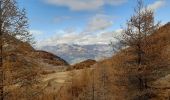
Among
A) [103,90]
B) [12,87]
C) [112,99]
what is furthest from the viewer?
[103,90]

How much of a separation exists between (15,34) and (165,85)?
54.0ft

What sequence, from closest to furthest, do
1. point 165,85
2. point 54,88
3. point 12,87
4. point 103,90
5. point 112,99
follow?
point 12,87, point 165,85, point 112,99, point 103,90, point 54,88

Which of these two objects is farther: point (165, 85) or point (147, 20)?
point (165, 85)

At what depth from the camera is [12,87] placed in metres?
20.7

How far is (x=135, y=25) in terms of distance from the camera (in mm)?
28078

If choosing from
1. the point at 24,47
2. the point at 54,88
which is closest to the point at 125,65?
the point at 24,47

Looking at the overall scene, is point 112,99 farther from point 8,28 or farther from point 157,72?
point 8,28

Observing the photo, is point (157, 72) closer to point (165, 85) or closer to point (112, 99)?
point (165, 85)

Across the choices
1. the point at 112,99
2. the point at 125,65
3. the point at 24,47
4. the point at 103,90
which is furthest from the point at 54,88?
the point at 24,47

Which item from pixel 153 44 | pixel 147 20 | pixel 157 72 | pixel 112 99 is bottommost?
pixel 112 99

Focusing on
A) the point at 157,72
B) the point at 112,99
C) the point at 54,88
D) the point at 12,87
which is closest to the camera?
the point at 12,87

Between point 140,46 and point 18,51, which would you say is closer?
point 18,51

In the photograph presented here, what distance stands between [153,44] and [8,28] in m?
11.1

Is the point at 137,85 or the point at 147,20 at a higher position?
the point at 147,20
